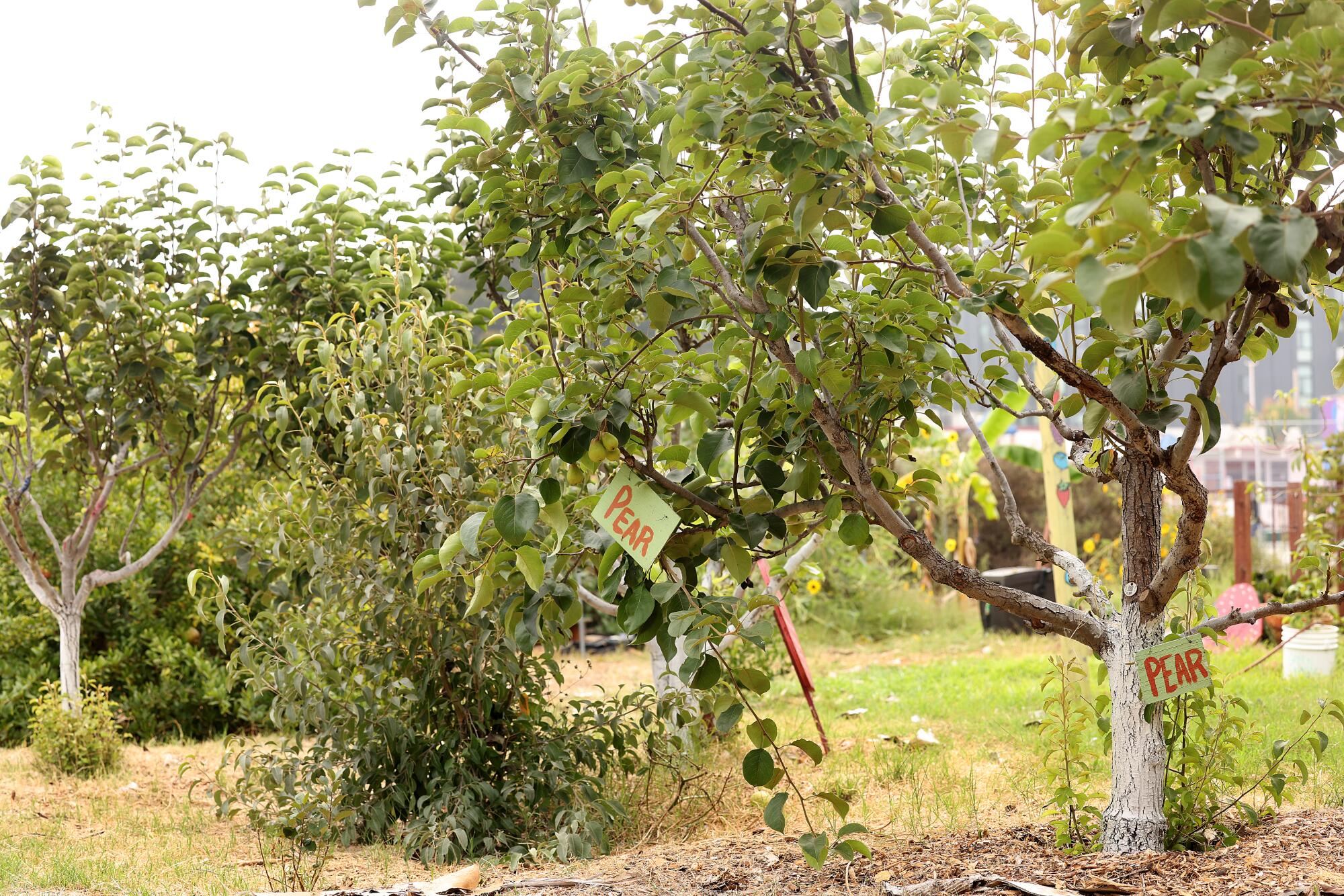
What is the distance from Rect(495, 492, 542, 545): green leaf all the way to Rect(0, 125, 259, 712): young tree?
2713 millimetres

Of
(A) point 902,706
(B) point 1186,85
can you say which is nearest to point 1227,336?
(B) point 1186,85

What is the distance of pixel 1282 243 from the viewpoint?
4.00 ft

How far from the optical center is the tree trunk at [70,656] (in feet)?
16.0

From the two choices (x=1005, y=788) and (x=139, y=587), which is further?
(x=139, y=587)

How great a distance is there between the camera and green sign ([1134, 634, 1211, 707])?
239 cm

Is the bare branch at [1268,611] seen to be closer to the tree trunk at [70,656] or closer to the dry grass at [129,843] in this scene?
the dry grass at [129,843]

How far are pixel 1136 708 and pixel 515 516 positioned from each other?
1.53 metres

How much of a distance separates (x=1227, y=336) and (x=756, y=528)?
3.29 ft

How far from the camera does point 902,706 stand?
19.3ft

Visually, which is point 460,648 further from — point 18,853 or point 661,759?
point 18,853

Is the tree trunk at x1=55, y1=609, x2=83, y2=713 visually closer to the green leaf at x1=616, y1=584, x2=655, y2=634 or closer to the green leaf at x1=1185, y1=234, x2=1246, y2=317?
the green leaf at x1=616, y1=584, x2=655, y2=634

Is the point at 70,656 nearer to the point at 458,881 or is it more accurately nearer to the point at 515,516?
the point at 458,881

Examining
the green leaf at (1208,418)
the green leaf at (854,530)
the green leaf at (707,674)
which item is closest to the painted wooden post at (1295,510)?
the green leaf at (1208,418)

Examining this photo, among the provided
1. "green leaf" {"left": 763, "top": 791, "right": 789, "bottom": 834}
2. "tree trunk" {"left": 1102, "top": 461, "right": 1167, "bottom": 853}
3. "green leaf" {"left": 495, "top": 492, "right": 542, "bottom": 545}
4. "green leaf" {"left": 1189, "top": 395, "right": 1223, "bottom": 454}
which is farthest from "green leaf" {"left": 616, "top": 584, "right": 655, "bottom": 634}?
"tree trunk" {"left": 1102, "top": 461, "right": 1167, "bottom": 853}
